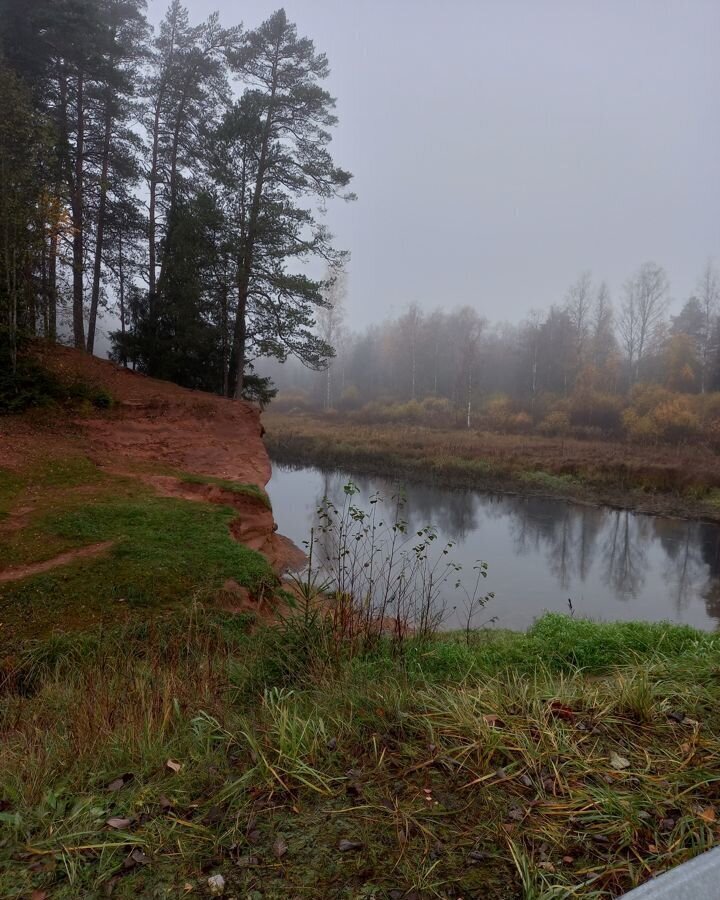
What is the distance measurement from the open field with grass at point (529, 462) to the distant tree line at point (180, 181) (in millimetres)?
10125

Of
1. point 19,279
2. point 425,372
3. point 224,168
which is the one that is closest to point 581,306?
point 425,372

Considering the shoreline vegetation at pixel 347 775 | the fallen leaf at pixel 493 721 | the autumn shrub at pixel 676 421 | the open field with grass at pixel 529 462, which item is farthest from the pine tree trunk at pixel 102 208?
the autumn shrub at pixel 676 421

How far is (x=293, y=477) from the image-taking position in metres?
24.7

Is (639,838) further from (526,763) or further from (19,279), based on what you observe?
(19,279)

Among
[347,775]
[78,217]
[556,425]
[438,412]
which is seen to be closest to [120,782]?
[347,775]

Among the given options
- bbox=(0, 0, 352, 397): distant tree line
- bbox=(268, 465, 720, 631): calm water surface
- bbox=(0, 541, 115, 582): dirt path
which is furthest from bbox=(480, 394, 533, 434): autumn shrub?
bbox=(0, 541, 115, 582): dirt path

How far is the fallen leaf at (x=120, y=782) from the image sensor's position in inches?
100

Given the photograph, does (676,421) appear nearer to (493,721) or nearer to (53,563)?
(53,563)

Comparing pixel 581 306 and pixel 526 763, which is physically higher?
pixel 581 306

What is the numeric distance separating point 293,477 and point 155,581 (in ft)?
57.5

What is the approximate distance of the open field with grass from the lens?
20938mm

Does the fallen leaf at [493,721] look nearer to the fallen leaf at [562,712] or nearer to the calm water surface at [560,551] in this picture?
the fallen leaf at [562,712]

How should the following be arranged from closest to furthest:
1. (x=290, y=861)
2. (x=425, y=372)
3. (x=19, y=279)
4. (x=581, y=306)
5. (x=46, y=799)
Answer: (x=290, y=861) < (x=46, y=799) < (x=19, y=279) < (x=581, y=306) < (x=425, y=372)

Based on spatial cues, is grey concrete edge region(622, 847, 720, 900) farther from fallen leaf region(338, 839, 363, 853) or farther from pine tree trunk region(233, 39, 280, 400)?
pine tree trunk region(233, 39, 280, 400)
